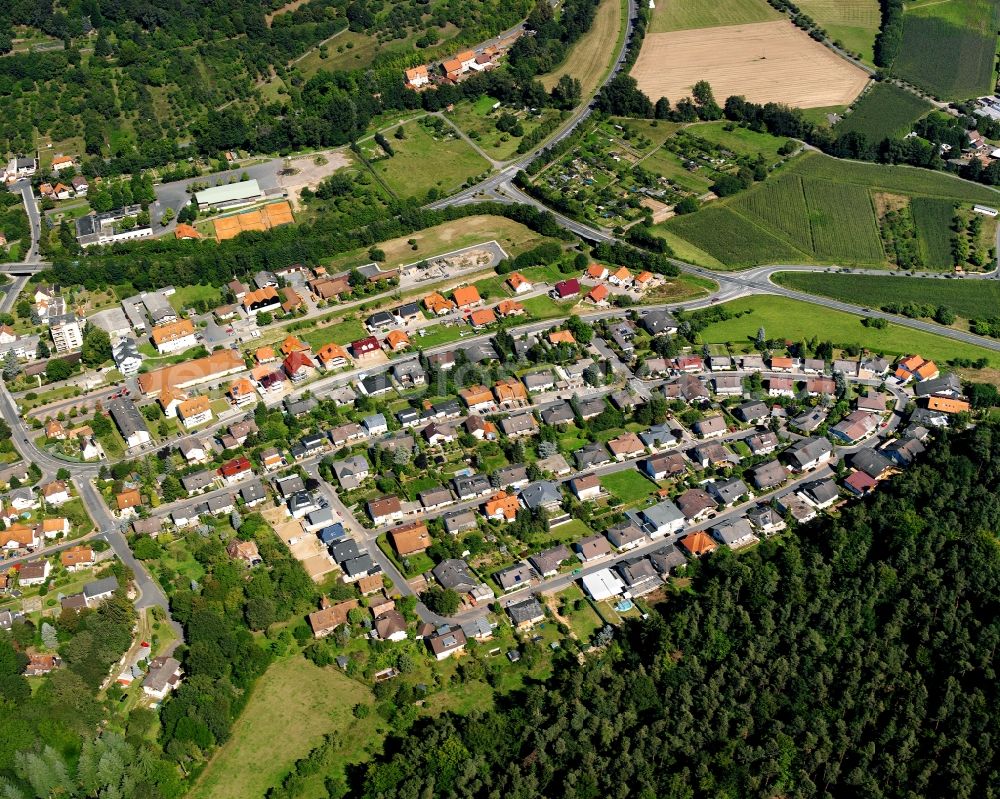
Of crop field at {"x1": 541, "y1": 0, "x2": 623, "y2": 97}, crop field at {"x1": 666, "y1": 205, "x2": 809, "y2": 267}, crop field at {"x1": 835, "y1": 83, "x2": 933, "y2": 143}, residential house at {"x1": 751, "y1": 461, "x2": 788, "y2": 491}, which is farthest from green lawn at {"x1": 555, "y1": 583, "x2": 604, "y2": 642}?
crop field at {"x1": 541, "y1": 0, "x2": 623, "y2": 97}

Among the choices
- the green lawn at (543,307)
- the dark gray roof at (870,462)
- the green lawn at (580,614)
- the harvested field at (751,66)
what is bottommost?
the green lawn at (580,614)

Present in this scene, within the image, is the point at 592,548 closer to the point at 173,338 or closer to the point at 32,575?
the point at 32,575

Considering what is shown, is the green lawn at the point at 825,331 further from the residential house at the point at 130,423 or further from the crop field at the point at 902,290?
the residential house at the point at 130,423

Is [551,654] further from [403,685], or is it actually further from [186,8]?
[186,8]

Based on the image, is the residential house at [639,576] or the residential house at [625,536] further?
the residential house at [625,536]

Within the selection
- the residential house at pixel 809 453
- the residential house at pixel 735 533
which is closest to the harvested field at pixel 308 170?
the residential house at pixel 809 453

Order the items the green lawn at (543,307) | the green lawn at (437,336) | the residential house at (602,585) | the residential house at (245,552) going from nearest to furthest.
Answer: the residential house at (602,585) → the residential house at (245,552) → the green lawn at (437,336) → the green lawn at (543,307)
